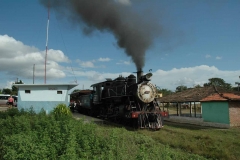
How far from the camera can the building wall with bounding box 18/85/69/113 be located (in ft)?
76.2

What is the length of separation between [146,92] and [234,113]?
7.68 m

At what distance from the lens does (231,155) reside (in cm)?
793

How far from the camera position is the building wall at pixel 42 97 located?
23234mm

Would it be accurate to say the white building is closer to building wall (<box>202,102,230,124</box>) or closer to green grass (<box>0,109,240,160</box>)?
building wall (<box>202,102,230,124</box>)

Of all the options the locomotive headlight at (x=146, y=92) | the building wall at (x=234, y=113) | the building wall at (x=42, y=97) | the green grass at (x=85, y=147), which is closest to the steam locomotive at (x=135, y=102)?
the locomotive headlight at (x=146, y=92)

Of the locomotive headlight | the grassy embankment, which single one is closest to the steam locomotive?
the locomotive headlight

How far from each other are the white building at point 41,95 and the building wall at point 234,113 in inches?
550

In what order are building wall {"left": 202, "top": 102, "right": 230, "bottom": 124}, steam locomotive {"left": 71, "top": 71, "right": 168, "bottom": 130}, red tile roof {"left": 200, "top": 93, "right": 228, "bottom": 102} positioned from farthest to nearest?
red tile roof {"left": 200, "top": 93, "right": 228, "bottom": 102}
building wall {"left": 202, "top": 102, "right": 230, "bottom": 124}
steam locomotive {"left": 71, "top": 71, "right": 168, "bottom": 130}

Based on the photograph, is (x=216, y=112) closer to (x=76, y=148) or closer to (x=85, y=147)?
(x=85, y=147)

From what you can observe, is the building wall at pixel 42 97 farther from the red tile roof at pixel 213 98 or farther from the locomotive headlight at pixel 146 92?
the red tile roof at pixel 213 98

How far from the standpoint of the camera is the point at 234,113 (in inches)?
699

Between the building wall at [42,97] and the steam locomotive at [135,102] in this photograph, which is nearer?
the steam locomotive at [135,102]

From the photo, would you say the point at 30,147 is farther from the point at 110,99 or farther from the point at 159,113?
the point at 110,99

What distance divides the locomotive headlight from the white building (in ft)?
36.3
